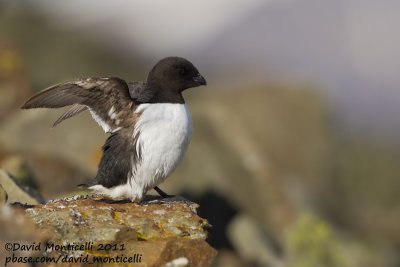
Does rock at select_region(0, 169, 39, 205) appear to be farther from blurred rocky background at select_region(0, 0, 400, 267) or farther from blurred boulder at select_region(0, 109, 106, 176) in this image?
blurred boulder at select_region(0, 109, 106, 176)

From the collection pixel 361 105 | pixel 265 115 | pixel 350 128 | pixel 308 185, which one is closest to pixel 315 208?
pixel 308 185

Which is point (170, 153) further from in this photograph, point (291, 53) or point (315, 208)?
point (291, 53)

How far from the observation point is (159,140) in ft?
38.7

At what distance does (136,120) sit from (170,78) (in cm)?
73

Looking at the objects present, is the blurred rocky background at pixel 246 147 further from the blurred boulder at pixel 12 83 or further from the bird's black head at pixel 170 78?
the bird's black head at pixel 170 78

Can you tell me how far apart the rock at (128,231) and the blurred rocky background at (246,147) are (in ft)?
9.17

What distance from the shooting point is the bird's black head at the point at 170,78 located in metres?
12.4

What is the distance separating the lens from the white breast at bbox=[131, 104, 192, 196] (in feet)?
38.6

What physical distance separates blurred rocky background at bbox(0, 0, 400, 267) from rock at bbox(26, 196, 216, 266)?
280cm

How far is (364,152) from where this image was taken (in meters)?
31.5

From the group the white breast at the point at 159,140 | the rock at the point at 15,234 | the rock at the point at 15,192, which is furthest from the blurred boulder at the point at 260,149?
the rock at the point at 15,234

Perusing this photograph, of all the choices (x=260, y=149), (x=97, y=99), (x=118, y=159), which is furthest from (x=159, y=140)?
(x=260, y=149)

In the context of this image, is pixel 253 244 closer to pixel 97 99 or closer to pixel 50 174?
pixel 50 174

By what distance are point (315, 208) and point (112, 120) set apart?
12526 millimetres
